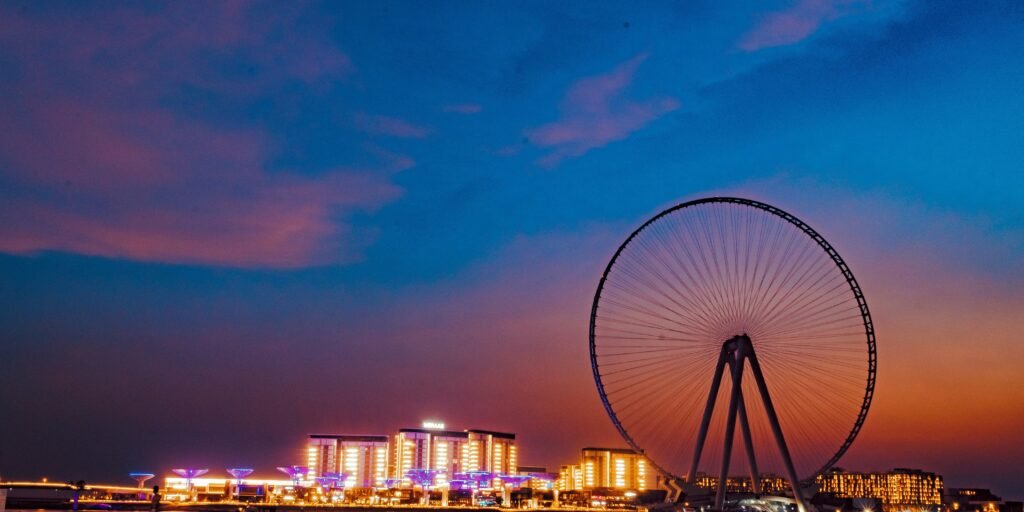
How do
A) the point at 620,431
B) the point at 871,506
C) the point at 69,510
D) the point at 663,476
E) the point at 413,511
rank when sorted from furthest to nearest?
1. the point at 413,511
2. the point at 871,506
3. the point at 69,510
4. the point at 663,476
5. the point at 620,431

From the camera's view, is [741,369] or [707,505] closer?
[741,369]

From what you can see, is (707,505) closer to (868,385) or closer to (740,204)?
(868,385)

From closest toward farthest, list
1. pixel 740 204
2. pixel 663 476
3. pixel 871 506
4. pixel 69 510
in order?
pixel 740 204 < pixel 663 476 < pixel 69 510 < pixel 871 506

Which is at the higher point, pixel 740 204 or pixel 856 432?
pixel 740 204

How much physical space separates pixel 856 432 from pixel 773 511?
71.6ft

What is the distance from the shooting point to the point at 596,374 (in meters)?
96.3

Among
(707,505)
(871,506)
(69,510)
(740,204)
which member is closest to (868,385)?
(740,204)

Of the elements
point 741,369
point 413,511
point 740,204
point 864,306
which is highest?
point 740,204

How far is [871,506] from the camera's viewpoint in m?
173

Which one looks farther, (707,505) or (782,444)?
(707,505)

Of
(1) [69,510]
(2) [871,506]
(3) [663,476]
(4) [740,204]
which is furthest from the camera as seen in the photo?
(2) [871,506]

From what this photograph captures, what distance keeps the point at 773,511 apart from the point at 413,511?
10249cm

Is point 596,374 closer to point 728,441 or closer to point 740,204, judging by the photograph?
point 728,441

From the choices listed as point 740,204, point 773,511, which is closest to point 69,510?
point 773,511
